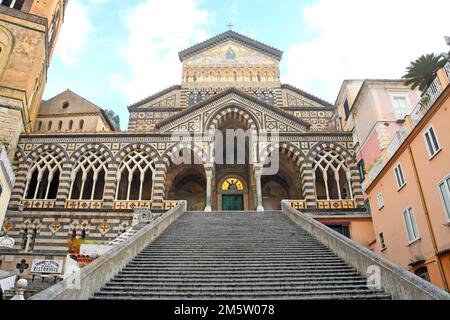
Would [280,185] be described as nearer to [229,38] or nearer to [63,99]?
[229,38]

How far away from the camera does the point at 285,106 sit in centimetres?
3133

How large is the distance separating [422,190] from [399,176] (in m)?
1.88

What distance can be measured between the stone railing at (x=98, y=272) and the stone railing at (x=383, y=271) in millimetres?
6469

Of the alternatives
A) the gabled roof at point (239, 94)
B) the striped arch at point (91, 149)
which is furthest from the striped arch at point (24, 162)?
the gabled roof at point (239, 94)

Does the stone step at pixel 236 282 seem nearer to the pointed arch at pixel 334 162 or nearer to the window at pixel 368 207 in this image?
the window at pixel 368 207

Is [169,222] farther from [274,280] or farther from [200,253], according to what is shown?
[274,280]

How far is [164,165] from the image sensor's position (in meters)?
22.9

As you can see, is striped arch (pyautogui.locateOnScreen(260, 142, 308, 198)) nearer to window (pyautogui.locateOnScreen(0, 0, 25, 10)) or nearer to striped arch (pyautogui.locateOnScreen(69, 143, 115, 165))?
striped arch (pyautogui.locateOnScreen(69, 143, 115, 165))

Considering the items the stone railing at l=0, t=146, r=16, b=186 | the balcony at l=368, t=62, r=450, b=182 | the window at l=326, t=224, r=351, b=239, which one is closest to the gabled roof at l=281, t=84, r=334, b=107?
the window at l=326, t=224, r=351, b=239

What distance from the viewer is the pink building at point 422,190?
11.3 m

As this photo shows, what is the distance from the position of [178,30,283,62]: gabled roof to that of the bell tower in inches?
495

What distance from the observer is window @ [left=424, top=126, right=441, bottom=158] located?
38.8 ft
